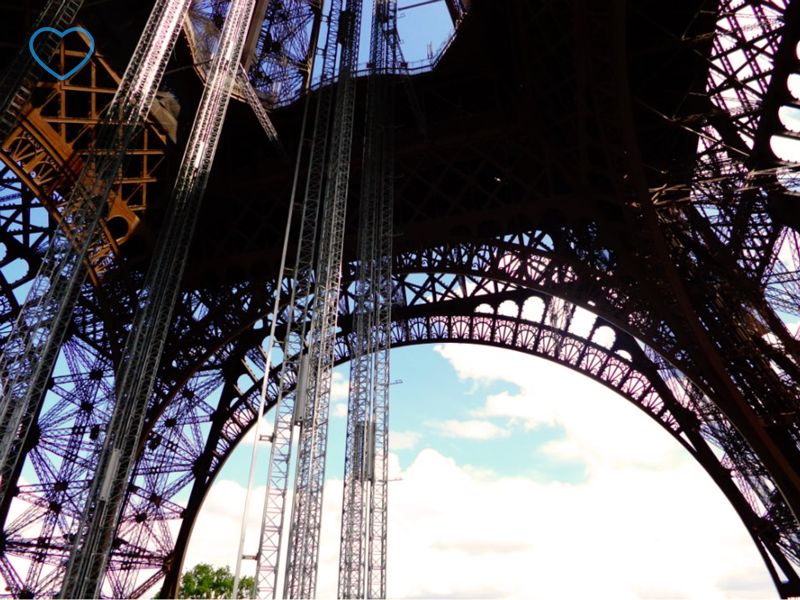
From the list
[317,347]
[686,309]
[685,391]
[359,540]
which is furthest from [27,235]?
[685,391]

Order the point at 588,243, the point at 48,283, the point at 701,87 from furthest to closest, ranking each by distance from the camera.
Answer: the point at 588,243 → the point at 701,87 → the point at 48,283

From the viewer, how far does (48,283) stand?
49.4ft

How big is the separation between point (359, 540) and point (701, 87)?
1590 centimetres

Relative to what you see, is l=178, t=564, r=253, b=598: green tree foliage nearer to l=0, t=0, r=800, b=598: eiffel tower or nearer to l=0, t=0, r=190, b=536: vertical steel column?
l=0, t=0, r=800, b=598: eiffel tower

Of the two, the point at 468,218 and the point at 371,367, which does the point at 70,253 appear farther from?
the point at 468,218

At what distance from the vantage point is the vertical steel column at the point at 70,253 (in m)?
13.9

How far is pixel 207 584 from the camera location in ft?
142

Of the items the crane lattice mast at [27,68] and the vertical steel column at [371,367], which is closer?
the crane lattice mast at [27,68]

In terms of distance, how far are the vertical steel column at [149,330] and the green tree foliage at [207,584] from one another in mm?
26279

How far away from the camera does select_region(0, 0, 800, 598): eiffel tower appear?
15.8 meters

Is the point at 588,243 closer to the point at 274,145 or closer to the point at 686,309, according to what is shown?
the point at 686,309

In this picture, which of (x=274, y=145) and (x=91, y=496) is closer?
(x=91, y=496)

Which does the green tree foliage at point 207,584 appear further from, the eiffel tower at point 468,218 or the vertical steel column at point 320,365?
the vertical steel column at point 320,365

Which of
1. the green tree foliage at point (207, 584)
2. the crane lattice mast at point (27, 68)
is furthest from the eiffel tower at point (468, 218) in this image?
the green tree foliage at point (207, 584)
